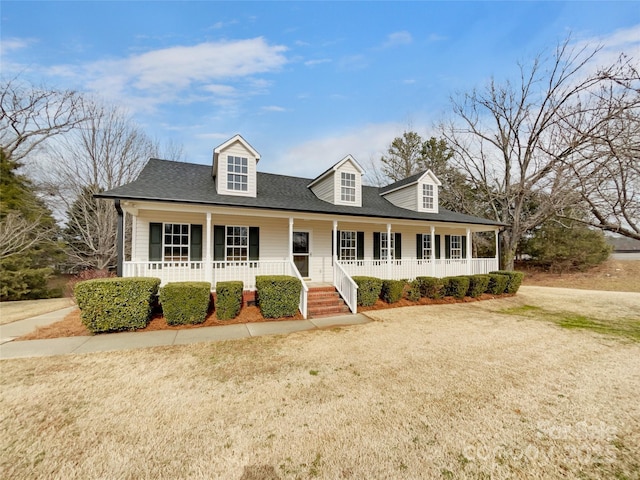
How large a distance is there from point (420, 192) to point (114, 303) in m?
13.1

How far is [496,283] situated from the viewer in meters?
11.7

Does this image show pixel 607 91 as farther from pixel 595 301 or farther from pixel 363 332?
pixel 595 301

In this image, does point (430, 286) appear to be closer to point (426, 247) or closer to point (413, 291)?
point (413, 291)

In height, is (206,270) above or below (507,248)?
below

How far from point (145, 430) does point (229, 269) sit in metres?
6.04

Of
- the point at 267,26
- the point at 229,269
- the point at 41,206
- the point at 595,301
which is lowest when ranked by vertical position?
the point at 595,301

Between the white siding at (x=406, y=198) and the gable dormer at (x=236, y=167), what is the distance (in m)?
8.10

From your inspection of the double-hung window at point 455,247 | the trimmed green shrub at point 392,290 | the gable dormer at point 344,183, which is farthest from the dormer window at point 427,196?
the trimmed green shrub at point 392,290

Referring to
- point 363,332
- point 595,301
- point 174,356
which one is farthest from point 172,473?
point 595,301

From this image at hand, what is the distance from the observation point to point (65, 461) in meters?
2.51

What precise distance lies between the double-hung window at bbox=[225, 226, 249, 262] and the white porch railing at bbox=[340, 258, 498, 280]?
12.3 ft

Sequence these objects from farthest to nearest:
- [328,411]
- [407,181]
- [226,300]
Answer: [407,181]
[226,300]
[328,411]

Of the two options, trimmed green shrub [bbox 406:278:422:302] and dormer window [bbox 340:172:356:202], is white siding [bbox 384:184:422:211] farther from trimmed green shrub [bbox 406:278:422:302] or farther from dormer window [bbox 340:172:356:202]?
trimmed green shrub [bbox 406:278:422:302]

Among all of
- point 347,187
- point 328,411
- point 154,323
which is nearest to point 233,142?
point 347,187
